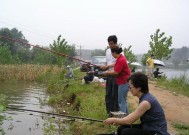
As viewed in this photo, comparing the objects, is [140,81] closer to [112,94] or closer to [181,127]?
[112,94]

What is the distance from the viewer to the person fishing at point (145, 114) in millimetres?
4293

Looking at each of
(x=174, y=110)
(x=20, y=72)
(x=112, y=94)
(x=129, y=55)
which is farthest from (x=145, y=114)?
(x=129, y=55)

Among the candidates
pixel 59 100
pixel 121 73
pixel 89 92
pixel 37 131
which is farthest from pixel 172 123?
pixel 59 100

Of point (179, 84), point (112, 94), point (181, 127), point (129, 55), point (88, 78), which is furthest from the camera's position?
point (129, 55)

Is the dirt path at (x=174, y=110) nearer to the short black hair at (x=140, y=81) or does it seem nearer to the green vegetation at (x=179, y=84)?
the short black hair at (x=140, y=81)

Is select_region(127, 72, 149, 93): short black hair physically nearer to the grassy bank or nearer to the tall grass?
the grassy bank

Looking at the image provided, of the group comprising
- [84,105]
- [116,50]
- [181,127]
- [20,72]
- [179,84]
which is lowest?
[181,127]

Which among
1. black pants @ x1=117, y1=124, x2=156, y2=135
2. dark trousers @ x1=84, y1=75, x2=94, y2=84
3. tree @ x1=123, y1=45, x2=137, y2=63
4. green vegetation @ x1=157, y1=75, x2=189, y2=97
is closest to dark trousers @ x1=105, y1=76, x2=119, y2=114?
black pants @ x1=117, y1=124, x2=156, y2=135

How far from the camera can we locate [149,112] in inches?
170

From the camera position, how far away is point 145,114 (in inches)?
172

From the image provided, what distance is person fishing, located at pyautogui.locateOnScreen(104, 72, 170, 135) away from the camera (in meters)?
4.29

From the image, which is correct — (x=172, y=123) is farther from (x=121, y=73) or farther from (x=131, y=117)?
(x=131, y=117)

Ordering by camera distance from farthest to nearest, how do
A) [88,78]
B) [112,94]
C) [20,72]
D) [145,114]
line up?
1. [20,72]
2. [88,78]
3. [112,94]
4. [145,114]

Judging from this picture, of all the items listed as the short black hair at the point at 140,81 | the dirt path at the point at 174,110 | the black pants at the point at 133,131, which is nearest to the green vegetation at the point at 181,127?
the dirt path at the point at 174,110
